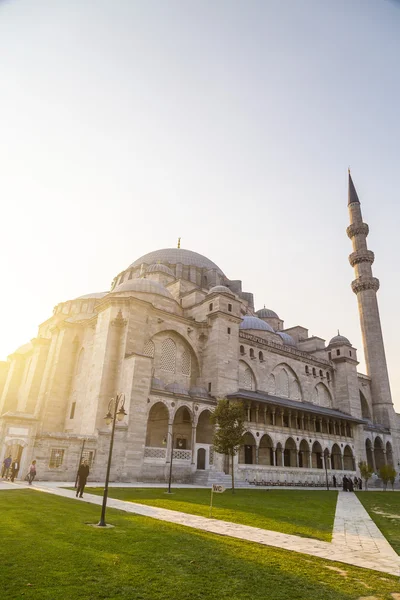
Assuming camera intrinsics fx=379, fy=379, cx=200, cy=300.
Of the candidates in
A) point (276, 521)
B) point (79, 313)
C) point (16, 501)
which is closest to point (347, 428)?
point (79, 313)

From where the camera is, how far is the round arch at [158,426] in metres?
27.6

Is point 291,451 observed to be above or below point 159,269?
below

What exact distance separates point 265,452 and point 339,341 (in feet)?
63.5

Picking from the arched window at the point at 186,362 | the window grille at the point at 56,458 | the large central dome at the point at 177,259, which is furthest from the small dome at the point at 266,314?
the window grille at the point at 56,458

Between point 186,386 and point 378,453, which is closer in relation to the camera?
point 186,386

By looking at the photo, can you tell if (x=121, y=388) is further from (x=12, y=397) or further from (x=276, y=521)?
(x=12, y=397)

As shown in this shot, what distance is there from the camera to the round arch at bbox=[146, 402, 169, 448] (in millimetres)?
27594

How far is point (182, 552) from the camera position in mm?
6172

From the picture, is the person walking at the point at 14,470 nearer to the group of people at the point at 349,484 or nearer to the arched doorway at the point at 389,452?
the group of people at the point at 349,484

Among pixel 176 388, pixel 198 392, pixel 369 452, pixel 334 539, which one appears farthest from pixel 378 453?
pixel 334 539

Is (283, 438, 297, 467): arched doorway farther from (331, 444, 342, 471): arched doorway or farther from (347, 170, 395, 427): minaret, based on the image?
(347, 170, 395, 427): minaret

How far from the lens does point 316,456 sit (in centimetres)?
3747

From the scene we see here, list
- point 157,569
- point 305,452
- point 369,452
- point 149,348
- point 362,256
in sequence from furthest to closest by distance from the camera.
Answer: point 362,256 < point 369,452 < point 305,452 < point 149,348 < point 157,569

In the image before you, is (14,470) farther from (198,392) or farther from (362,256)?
(362,256)
